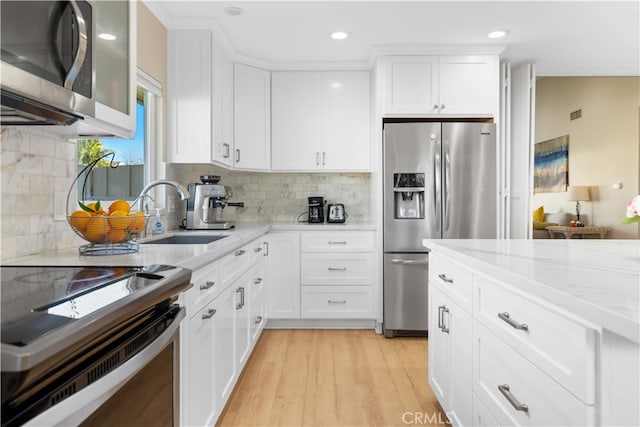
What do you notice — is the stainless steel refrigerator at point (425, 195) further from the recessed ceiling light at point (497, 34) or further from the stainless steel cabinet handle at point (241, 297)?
the stainless steel cabinet handle at point (241, 297)

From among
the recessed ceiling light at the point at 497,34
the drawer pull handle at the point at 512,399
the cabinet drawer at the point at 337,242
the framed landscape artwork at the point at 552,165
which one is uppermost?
the recessed ceiling light at the point at 497,34

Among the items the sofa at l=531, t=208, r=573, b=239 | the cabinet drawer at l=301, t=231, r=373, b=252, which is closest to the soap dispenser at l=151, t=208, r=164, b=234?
the cabinet drawer at l=301, t=231, r=373, b=252

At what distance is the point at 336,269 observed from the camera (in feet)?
11.8

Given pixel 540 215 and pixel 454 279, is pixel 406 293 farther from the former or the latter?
pixel 540 215

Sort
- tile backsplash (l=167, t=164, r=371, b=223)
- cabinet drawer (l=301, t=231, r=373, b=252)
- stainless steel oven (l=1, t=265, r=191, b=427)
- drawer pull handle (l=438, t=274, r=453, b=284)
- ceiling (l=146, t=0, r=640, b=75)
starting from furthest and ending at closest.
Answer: tile backsplash (l=167, t=164, r=371, b=223) → cabinet drawer (l=301, t=231, r=373, b=252) → ceiling (l=146, t=0, r=640, b=75) → drawer pull handle (l=438, t=274, r=453, b=284) → stainless steel oven (l=1, t=265, r=191, b=427)

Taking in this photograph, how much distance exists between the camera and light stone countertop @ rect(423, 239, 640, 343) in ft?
2.58

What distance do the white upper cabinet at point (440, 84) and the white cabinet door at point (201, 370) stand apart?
246 centimetres

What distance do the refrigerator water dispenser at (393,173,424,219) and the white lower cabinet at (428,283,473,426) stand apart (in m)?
1.28

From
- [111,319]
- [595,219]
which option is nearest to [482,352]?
[111,319]

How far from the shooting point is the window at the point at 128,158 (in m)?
2.16

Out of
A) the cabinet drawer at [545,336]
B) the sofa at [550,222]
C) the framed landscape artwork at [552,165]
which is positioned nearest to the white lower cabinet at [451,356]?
the cabinet drawer at [545,336]

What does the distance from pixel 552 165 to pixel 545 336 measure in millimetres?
7880

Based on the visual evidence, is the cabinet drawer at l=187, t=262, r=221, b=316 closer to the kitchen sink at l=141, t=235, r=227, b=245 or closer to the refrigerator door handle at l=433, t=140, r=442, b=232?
the kitchen sink at l=141, t=235, r=227, b=245

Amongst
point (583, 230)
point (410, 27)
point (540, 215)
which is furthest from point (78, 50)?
point (540, 215)
